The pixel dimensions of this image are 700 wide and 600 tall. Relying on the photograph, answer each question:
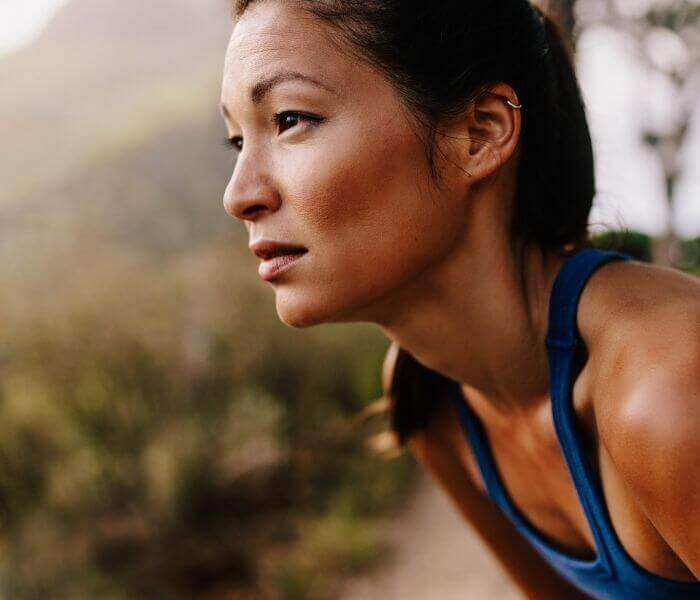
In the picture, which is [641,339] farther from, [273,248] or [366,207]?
[273,248]

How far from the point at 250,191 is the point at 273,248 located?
0.13 m

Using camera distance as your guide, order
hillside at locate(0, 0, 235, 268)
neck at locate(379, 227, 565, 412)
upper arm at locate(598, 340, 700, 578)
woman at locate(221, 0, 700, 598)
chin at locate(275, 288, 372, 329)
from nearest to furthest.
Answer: upper arm at locate(598, 340, 700, 578), woman at locate(221, 0, 700, 598), chin at locate(275, 288, 372, 329), neck at locate(379, 227, 565, 412), hillside at locate(0, 0, 235, 268)

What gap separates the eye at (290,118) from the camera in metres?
1.33

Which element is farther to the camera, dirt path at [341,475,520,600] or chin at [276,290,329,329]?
dirt path at [341,475,520,600]

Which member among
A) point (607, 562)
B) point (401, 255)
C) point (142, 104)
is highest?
point (142, 104)

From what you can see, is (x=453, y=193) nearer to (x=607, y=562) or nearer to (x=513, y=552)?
(x=607, y=562)

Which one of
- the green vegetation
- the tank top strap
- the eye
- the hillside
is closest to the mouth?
the eye

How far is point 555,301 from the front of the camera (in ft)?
4.86

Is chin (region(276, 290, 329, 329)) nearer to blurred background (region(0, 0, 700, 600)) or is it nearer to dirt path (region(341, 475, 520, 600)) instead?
blurred background (region(0, 0, 700, 600))

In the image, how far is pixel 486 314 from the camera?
61.7 inches

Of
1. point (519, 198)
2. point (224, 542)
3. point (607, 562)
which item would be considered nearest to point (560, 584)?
point (607, 562)

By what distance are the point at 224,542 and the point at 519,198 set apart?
167 inches

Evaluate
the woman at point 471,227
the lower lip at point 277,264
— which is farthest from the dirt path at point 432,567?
the lower lip at point 277,264

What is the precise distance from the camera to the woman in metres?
1.29
